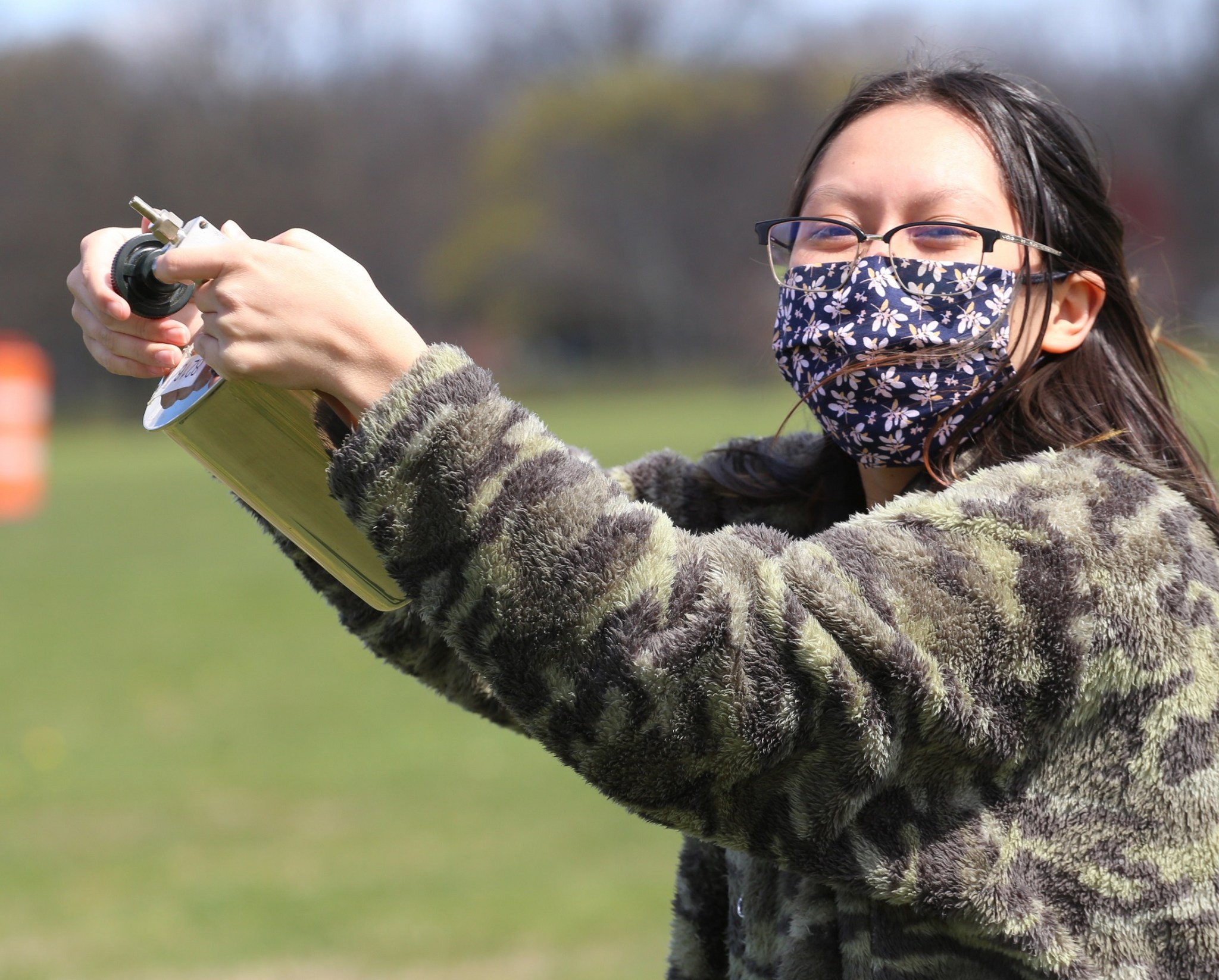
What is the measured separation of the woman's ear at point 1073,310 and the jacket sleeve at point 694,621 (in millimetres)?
516

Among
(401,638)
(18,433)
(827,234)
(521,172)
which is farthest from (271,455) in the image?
(521,172)

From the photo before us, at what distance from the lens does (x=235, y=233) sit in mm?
1593

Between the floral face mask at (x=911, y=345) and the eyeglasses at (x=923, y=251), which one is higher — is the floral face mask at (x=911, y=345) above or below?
below

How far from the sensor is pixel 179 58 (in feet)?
202

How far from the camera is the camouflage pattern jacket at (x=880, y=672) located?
56.6 inches

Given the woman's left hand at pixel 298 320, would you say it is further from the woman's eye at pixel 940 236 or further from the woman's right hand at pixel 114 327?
the woman's eye at pixel 940 236

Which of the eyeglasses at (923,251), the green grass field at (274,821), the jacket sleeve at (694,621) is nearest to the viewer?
the jacket sleeve at (694,621)

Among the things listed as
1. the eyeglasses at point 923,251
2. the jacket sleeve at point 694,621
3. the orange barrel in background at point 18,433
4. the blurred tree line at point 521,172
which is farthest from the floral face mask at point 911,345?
the blurred tree line at point 521,172

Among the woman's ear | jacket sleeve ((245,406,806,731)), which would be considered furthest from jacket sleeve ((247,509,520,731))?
the woman's ear

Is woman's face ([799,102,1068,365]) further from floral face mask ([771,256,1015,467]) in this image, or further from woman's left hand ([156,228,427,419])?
woman's left hand ([156,228,427,419])

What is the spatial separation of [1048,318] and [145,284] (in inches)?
45.3

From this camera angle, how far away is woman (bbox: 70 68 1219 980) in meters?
1.45

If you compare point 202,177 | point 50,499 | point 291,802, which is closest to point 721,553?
point 291,802

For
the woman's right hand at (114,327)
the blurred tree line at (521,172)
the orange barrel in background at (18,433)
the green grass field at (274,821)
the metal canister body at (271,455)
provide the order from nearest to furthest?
the metal canister body at (271,455), the woman's right hand at (114,327), the green grass field at (274,821), the orange barrel in background at (18,433), the blurred tree line at (521,172)
